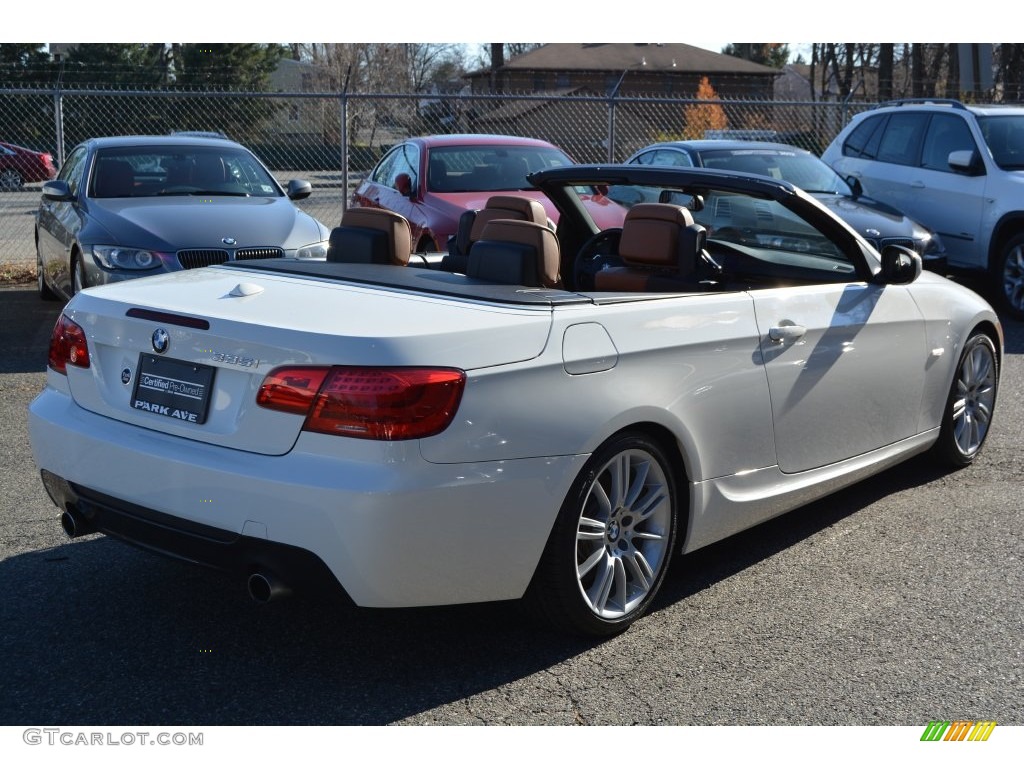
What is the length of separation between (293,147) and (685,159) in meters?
17.6

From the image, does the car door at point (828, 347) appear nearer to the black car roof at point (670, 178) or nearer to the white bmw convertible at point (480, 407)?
the white bmw convertible at point (480, 407)

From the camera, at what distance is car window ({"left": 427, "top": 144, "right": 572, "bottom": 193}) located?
11227 mm

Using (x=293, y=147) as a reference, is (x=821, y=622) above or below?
below

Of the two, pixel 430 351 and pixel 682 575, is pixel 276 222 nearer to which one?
pixel 682 575

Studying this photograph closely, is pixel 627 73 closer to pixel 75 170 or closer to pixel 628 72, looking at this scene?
pixel 628 72

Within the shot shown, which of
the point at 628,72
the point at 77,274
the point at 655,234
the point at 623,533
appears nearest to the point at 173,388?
the point at 623,533

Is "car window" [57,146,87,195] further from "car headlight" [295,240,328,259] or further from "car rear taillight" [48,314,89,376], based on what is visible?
"car rear taillight" [48,314,89,376]

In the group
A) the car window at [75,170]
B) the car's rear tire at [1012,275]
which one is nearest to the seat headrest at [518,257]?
the car window at [75,170]

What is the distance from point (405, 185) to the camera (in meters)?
11.4

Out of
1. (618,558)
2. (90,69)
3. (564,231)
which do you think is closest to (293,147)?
(90,69)

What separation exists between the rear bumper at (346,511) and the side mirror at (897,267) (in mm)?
2046

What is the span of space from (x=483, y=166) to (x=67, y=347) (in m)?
7.68

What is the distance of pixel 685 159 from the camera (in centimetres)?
1121

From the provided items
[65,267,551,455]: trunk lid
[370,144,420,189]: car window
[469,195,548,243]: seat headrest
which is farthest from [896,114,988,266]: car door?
[65,267,551,455]: trunk lid
